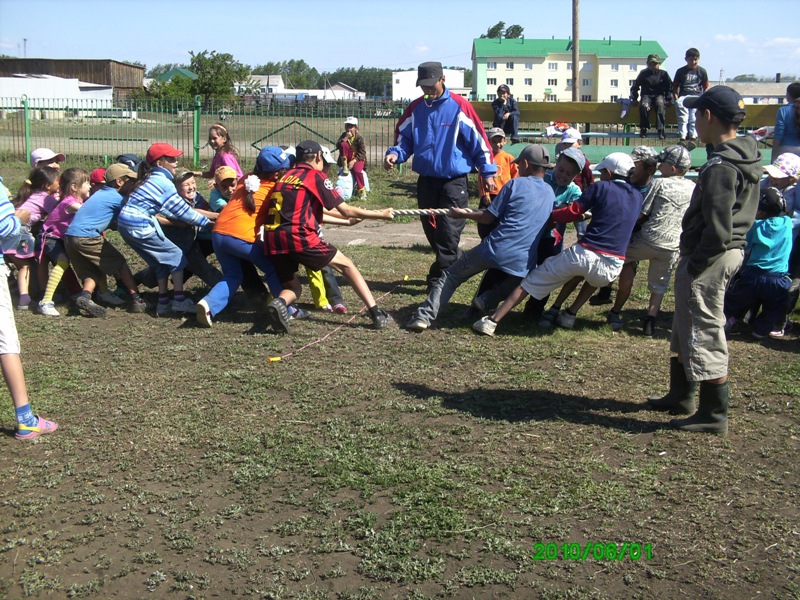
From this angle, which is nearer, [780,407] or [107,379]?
[780,407]

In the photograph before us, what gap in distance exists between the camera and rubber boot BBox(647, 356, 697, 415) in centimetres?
538

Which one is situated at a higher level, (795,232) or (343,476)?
(795,232)

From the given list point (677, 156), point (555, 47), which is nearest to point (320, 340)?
point (677, 156)

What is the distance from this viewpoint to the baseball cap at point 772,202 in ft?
23.1

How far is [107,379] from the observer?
6312mm

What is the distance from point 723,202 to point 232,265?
457 centimetres

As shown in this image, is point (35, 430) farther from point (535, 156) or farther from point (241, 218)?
point (535, 156)

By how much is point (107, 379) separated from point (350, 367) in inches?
74.9

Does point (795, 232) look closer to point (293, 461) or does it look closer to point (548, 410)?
point (548, 410)

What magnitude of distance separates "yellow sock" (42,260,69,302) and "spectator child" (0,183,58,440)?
3097mm

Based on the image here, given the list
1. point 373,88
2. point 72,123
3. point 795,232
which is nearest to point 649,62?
point 795,232

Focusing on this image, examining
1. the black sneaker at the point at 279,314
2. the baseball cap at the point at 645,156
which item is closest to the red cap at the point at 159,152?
the black sneaker at the point at 279,314

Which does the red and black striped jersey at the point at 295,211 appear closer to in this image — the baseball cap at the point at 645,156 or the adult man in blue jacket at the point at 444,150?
the adult man in blue jacket at the point at 444,150

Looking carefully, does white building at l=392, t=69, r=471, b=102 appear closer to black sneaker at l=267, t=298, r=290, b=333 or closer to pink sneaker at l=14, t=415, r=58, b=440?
black sneaker at l=267, t=298, r=290, b=333
